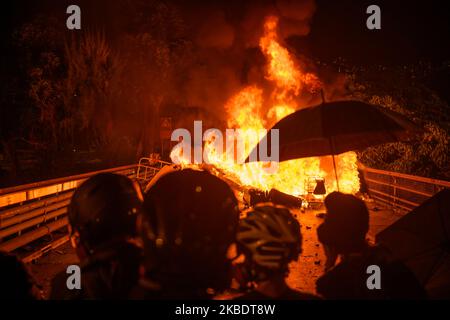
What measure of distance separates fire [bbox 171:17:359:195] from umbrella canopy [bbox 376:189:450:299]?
10.9 m

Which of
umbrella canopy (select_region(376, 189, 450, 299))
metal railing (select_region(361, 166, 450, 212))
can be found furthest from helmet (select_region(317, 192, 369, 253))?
metal railing (select_region(361, 166, 450, 212))

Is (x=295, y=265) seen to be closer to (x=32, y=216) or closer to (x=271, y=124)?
(x=32, y=216)

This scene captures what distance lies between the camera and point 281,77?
18875 millimetres

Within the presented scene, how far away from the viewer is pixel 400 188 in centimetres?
1186

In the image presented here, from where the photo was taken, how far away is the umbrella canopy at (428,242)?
321cm

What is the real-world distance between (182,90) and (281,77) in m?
8.90

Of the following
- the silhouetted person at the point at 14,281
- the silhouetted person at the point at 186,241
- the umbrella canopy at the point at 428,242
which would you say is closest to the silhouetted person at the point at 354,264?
the umbrella canopy at the point at 428,242

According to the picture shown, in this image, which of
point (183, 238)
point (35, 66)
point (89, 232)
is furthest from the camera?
point (35, 66)

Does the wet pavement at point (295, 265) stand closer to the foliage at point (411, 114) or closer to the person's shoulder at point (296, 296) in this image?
the person's shoulder at point (296, 296)

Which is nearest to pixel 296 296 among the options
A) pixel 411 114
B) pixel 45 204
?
pixel 45 204

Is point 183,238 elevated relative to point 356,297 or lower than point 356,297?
elevated

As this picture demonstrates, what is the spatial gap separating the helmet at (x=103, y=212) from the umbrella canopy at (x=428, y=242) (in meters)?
2.16
